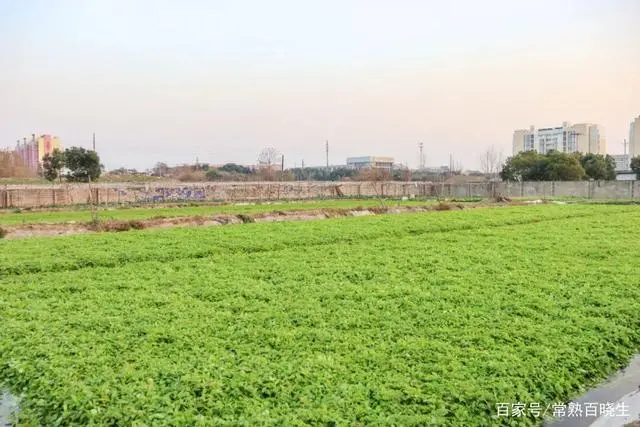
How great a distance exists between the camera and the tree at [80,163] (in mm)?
40375

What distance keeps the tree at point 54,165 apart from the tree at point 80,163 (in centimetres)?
43

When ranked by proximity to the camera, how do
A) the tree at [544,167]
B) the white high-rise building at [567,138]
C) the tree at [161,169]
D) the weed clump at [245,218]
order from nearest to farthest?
the weed clump at [245,218], the tree at [544,167], the tree at [161,169], the white high-rise building at [567,138]

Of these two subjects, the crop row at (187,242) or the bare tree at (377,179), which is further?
the bare tree at (377,179)

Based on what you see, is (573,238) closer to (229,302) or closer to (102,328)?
(229,302)

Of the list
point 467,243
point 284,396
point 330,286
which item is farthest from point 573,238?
point 284,396

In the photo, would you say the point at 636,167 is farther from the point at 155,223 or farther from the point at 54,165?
the point at 54,165

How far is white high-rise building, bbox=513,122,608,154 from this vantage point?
8744cm

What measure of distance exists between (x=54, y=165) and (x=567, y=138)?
257 ft

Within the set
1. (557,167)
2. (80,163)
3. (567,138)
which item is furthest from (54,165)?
(567,138)

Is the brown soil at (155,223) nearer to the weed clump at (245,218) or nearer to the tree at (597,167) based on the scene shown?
the weed clump at (245,218)

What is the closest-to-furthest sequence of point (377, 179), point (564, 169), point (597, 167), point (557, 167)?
point (564, 169), point (557, 167), point (597, 167), point (377, 179)

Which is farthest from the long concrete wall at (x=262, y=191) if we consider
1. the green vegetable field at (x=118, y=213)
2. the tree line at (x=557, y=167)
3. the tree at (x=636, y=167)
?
the tree at (x=636, y=167)

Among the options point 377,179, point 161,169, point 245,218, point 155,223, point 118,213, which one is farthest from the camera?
point 161,169

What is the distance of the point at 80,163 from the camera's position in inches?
1604
